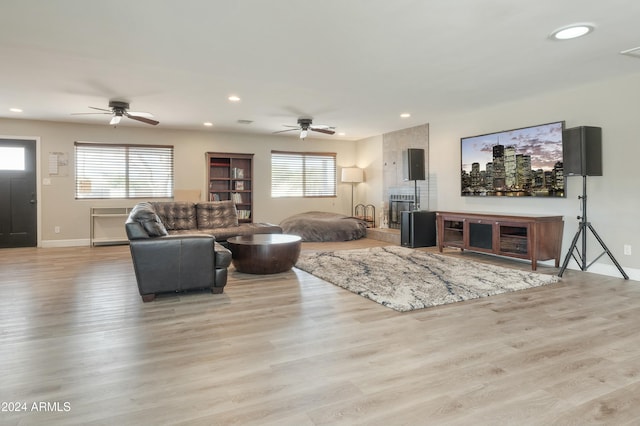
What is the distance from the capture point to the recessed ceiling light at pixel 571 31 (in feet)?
10.3

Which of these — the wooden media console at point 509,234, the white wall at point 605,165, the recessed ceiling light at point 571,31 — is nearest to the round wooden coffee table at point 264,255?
the wooden media console at point 509,234

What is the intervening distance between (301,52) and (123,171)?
5674 mm

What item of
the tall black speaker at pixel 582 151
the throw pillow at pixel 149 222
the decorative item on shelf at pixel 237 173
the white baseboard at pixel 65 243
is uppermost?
the decorative item on shelf at pixel 237 173

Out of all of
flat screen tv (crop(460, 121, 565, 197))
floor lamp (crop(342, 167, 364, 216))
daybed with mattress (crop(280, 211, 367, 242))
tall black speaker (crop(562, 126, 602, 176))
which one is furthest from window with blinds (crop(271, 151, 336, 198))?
tall black speaker (crop(562, 126, 602, 176))

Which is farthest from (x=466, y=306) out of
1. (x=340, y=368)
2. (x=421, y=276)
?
(x=340, y=368)

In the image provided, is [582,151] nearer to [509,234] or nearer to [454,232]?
[509,234]

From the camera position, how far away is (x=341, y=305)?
345 cm

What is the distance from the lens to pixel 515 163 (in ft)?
18.9

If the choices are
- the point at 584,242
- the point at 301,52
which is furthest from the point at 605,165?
the point at 301,52

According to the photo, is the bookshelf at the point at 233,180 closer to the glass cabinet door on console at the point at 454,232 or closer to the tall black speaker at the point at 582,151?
the glass cabinet door on console at the point at 454,232

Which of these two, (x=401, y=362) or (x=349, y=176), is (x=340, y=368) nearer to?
(x=401, y=362)

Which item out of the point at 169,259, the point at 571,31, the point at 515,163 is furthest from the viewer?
the point at 515,163

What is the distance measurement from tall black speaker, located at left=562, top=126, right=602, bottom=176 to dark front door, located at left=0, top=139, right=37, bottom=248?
8736 millimetres

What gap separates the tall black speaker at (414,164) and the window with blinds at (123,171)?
4892 mm
